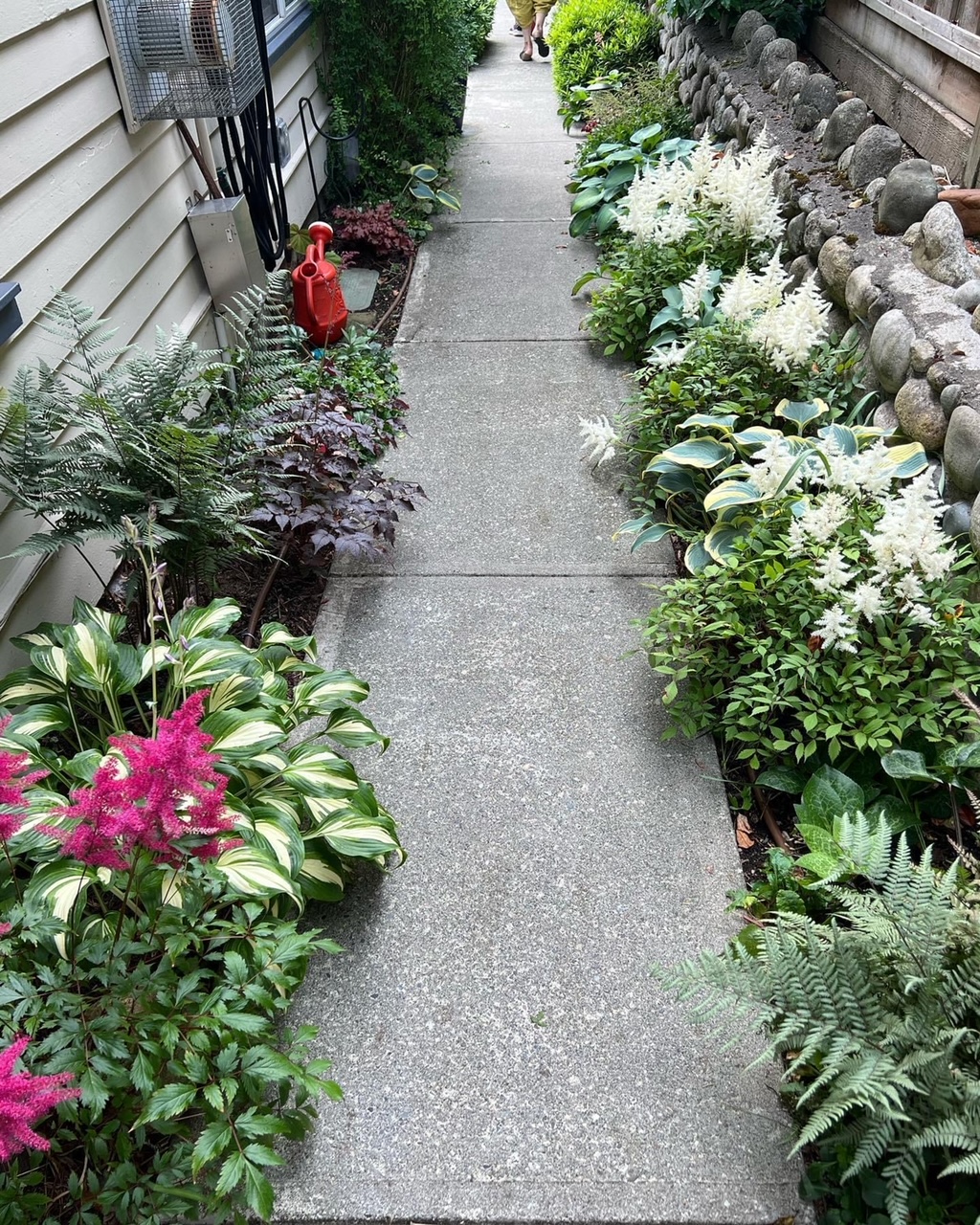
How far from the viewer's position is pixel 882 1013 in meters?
1.71

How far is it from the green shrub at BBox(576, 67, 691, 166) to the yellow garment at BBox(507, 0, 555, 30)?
12.4 feet

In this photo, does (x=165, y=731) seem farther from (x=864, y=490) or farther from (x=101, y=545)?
(x=864, y=490)

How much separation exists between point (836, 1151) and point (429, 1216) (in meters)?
0.75

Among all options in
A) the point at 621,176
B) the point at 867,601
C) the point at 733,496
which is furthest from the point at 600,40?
the point at 867,601

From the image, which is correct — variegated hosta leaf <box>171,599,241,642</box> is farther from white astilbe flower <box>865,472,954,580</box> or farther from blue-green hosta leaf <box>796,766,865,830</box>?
white astilbe flower <box>865,472,954,580</box>

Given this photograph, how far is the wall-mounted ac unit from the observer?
3076 mm

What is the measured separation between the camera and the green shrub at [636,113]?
632 cm

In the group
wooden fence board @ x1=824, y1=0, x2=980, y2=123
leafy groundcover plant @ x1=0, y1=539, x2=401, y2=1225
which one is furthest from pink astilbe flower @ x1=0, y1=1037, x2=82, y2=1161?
wooden fence board @ x1=824, y1=0, x2=980, y2=123

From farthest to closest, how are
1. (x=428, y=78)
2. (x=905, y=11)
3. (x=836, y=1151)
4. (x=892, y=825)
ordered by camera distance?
(x=428, y=78) < (x=905, y=11) < (x=892, y=825) < (x=836, y=1151)

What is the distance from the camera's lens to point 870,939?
1.79 meters

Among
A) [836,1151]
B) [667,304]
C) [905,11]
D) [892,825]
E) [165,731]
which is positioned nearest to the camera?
[165,731]

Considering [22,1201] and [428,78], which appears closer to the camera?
[22,1201]

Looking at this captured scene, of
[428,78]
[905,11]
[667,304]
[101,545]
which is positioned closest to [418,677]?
[101,545]

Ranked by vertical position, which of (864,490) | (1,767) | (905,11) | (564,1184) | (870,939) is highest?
(905,11)
